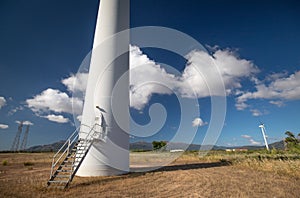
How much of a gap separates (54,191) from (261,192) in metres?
7.53

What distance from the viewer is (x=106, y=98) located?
35.2 ft

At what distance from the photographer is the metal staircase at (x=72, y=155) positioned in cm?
786

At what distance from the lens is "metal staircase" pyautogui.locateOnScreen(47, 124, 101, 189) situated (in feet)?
25.8

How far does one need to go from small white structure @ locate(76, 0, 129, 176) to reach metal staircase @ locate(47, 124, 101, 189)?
252 millimetres

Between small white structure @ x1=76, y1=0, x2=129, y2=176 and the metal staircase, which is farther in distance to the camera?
small white structure @ x1=76, y1=0, x2=129, y2=176

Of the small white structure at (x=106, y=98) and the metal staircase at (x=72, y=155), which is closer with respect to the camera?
the metal staircase at (x=72, y=155)

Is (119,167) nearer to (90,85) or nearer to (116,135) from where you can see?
(116,135)

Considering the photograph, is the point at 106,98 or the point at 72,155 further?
the point at 106,98

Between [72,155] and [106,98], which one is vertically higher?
[106,98]

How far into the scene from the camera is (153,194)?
6.50m

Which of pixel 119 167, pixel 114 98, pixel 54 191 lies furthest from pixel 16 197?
pixel 114 98

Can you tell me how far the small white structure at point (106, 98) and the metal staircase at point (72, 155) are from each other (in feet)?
0.83

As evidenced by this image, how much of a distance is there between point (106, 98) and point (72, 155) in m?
3.48

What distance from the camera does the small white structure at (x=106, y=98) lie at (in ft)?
33.0
